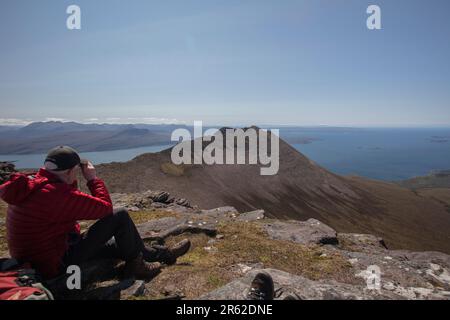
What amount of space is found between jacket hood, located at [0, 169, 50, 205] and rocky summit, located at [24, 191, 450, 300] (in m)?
2.25

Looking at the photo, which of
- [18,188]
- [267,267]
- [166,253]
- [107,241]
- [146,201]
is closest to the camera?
[18,188]

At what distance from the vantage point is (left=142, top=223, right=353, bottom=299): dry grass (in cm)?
864

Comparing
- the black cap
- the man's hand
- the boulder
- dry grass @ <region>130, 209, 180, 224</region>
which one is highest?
the black cap

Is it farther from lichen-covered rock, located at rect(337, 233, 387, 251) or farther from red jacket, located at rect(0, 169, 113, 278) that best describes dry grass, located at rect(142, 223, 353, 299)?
lichen-covered rock, located at rect(337, 233, 387, 251)

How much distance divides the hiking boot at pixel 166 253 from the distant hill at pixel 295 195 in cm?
4954

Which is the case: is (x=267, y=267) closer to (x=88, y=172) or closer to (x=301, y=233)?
(x=301, y=233)

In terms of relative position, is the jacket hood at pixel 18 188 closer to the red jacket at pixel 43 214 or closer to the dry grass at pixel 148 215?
the red jacket at pixel 43 214

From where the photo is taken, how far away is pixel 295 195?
102 metres

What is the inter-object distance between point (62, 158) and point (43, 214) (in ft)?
4.33

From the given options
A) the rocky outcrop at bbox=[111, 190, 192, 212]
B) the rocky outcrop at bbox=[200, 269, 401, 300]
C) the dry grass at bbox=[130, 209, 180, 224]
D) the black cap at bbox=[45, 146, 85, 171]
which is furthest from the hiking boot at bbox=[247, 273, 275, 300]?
the rocky outcrop at bbox=[111, 190, 192, 212]

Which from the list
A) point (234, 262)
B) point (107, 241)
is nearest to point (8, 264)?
point (107, 241)

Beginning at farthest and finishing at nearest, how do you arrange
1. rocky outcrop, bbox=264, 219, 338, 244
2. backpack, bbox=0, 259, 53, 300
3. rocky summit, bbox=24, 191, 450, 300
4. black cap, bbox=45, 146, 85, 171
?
rocky outcrop, bbox=264, 219, 338, 244
rocky summit, bbox=24, 191, 450, 300
black cap, bbox=45, 146, 85, 171
backpack, bbox=0, 259, 53, 300

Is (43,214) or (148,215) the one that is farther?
(148,215)
